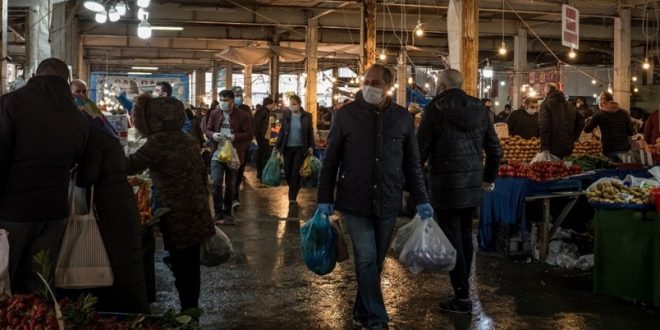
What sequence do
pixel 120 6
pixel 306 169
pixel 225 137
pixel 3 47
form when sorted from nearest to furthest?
pixel 3 47 < pixel 225 137 < pixel 306 169 < pixel 120 6

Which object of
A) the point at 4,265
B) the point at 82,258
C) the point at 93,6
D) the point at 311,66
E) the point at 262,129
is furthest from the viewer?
the point at 311,66

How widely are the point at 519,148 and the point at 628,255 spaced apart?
24.5 ft

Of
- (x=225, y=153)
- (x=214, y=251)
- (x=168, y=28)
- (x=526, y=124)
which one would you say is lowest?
(x=214, y=251)

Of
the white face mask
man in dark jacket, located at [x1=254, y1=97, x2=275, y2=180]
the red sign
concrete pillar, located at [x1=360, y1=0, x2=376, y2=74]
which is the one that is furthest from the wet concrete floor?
man in dark jacket, located at [x1=254, y1=97, x2=275, y2=180]

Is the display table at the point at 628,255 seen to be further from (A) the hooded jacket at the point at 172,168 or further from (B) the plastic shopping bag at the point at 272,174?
(B) the plastic shopping bag at the point at 272,174

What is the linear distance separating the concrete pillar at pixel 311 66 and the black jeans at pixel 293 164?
8.09 metres

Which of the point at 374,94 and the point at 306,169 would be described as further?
the point at 306,169

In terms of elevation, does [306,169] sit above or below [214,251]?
above

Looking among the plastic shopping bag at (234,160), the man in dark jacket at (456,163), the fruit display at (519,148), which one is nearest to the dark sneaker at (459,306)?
the man in dark jacket at (456,163)

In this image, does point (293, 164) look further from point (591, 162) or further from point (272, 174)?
point (591, 162)

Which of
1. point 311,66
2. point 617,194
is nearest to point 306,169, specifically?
point 617,194

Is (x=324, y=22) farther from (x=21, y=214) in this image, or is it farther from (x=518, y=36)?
(x=21, y=214)

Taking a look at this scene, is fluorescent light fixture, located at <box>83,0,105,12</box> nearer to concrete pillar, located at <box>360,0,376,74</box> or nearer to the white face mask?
concrete pillar, located at <box>360,0,376,74</box>

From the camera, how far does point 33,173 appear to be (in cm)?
446
